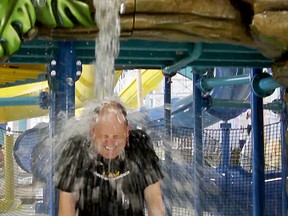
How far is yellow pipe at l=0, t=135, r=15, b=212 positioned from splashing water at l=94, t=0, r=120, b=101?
4.93 m

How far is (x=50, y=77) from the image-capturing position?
11.7ft

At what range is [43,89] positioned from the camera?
31.9 feet

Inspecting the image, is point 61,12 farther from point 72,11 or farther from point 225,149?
point 225,149

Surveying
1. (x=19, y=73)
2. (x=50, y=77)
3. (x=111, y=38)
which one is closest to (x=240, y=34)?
(x=111, y=38)

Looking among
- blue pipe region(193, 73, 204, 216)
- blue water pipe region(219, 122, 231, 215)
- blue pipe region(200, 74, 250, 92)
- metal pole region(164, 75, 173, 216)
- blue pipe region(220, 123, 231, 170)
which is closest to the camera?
blue pipe region(200, 74, 250, 92)

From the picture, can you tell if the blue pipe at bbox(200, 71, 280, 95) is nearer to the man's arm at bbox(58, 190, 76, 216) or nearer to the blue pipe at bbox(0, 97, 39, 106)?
the man's arm at bbox(58, 190, 76, 216)

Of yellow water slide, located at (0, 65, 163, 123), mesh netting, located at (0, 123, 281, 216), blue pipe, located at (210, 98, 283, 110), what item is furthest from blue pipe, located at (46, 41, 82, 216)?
blue pipe, located at (210, 98, 283, 110)

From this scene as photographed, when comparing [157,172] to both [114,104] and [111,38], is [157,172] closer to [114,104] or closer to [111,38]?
[114,104]

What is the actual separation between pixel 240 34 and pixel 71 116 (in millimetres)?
1177

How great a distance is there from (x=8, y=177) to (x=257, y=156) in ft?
14.9

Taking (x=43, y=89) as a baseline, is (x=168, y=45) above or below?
below

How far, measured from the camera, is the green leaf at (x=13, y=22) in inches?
108

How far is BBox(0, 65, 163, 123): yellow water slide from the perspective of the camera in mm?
8578

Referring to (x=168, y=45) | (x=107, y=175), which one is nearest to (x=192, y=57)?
(x=168, y=45)
